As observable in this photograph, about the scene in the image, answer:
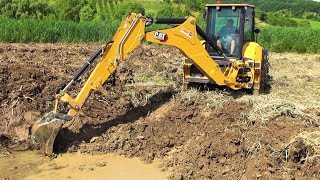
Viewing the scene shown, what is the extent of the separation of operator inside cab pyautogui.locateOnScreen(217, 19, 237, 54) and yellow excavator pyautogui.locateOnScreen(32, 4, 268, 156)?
0.07ft

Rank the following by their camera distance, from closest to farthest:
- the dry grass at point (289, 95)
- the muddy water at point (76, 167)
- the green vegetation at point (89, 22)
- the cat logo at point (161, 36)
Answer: the muddy water at point (76, 167), the dry grass at point (289, 95), the cat logo at point (161, 36), the green vegetation at point (89, 22)

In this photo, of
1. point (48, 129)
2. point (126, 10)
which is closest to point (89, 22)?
point (126, 10)

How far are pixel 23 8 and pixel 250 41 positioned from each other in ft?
69.4

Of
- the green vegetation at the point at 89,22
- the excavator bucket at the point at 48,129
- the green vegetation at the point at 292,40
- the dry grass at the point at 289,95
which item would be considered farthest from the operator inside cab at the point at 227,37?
the green vegetation at the point at 292,40

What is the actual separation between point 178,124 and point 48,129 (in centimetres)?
227

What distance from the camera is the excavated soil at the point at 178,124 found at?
600cm

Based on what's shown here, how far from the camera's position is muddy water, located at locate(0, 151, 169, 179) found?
6.18m

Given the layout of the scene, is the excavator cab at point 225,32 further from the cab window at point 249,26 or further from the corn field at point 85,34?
the corn field at point 85,34

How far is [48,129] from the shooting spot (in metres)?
6.50

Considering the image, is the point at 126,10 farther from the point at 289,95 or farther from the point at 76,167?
the point at 76,167

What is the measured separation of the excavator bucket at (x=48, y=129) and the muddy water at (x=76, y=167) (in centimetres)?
20

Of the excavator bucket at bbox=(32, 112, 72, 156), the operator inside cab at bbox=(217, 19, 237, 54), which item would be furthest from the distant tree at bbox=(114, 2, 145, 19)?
the excavator bucket at bbox=(32, 112, 72, 156)

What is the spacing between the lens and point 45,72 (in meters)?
9.30

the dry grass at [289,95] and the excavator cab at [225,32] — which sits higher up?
the excavator cab at [225,32]
